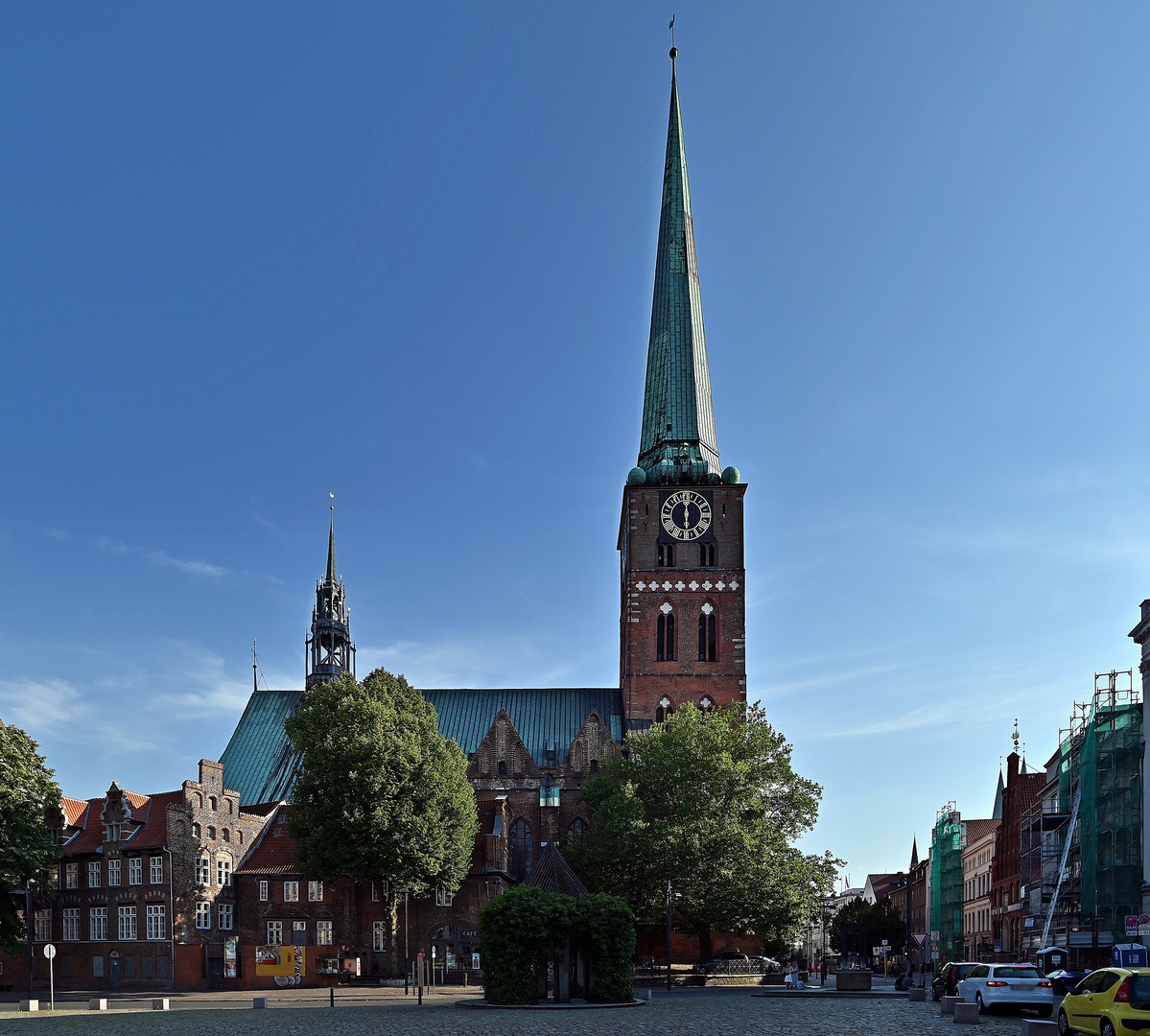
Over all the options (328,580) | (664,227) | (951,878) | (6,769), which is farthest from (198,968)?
(951,878)

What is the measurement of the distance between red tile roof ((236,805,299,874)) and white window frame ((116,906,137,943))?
635 cm

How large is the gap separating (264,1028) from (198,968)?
36960 mm

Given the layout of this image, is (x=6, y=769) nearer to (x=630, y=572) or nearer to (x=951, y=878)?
(x=630, y=572)

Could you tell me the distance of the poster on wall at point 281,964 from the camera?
200 ft

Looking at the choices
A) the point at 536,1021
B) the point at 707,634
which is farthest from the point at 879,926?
the point at 536,1021

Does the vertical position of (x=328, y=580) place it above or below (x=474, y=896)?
above

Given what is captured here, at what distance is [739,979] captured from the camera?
5397cm

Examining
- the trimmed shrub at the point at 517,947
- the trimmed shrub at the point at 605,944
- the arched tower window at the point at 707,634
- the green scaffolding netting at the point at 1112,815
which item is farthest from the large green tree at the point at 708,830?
the trimmed shrub at the point at 517,947

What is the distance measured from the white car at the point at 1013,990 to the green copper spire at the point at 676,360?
157 feet

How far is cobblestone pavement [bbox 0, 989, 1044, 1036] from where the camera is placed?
83.1ft

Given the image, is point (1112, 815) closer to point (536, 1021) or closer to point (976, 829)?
point (536, 1021)

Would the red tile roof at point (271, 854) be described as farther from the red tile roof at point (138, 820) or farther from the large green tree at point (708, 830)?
the large green tree at point (708, 830)

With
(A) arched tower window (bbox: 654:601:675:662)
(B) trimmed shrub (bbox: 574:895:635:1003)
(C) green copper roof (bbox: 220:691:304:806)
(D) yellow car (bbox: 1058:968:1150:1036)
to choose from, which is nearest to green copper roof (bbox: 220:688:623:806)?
(C) green copper roof (bbox: 220:691:304:806)

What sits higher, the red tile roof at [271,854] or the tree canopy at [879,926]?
the red tile roof at [271,854]
